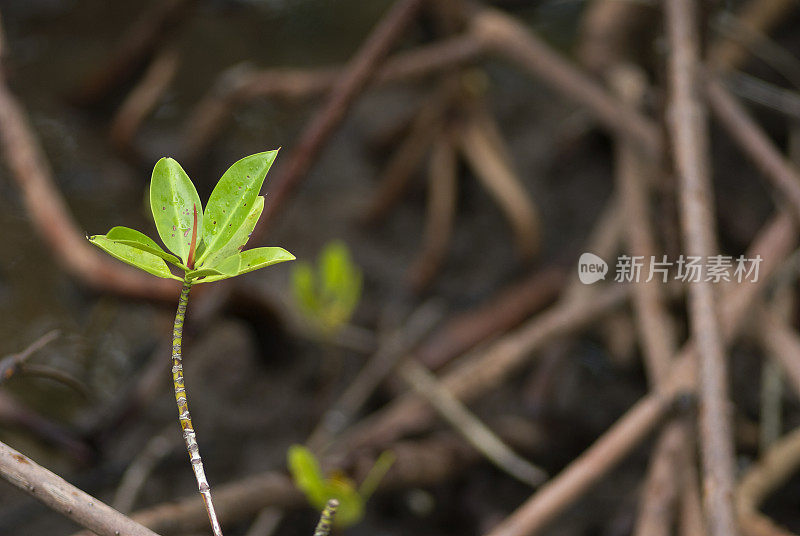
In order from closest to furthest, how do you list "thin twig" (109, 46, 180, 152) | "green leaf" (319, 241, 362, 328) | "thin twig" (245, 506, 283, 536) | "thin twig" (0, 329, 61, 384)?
"thin twig" (0, 329, 61, 384)
"thin twig" (245, 506, 283, 536)
"green leaf" (319, 241, 362, 328)
"thin twig" (109, 46, 180, 152)

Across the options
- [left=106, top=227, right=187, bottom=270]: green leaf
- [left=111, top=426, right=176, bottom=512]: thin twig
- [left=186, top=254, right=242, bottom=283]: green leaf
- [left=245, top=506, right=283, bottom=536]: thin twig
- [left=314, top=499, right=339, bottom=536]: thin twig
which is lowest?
[left=245, top=506, right=283, bottom=536]: thin twig

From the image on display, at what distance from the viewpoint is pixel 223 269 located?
40 cm

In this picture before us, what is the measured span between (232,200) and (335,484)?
55 centimetres

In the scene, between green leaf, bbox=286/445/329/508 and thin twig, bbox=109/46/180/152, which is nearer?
green leaf, bbox=286/445/329/508

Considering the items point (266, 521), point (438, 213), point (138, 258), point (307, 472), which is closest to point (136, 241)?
point (138, 258)

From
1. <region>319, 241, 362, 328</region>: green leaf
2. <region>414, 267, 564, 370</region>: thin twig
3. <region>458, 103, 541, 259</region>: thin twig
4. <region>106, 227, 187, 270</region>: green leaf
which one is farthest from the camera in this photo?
<region>458, 103, 541, 259</region>: thin twig

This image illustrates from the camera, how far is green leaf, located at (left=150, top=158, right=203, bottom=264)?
41 cm

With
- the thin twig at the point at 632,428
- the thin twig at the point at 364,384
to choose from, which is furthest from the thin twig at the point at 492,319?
the thin twig at the point at 632,428

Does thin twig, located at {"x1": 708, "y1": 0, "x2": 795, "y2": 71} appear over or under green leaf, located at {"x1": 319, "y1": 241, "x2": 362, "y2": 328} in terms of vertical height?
over

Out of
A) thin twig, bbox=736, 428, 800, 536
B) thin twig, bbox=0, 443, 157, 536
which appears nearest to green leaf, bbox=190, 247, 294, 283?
thin twig, bbox=0, 443, 157, 536

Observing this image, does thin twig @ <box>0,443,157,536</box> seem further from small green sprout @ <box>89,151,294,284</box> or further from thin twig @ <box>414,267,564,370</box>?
thin twig @ <box>414,267,564,370</box>

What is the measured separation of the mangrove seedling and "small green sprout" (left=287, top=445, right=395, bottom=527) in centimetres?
35

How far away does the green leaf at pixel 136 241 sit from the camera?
1.26ft

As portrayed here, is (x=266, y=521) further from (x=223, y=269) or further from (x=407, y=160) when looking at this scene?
(x=407, y=160)
